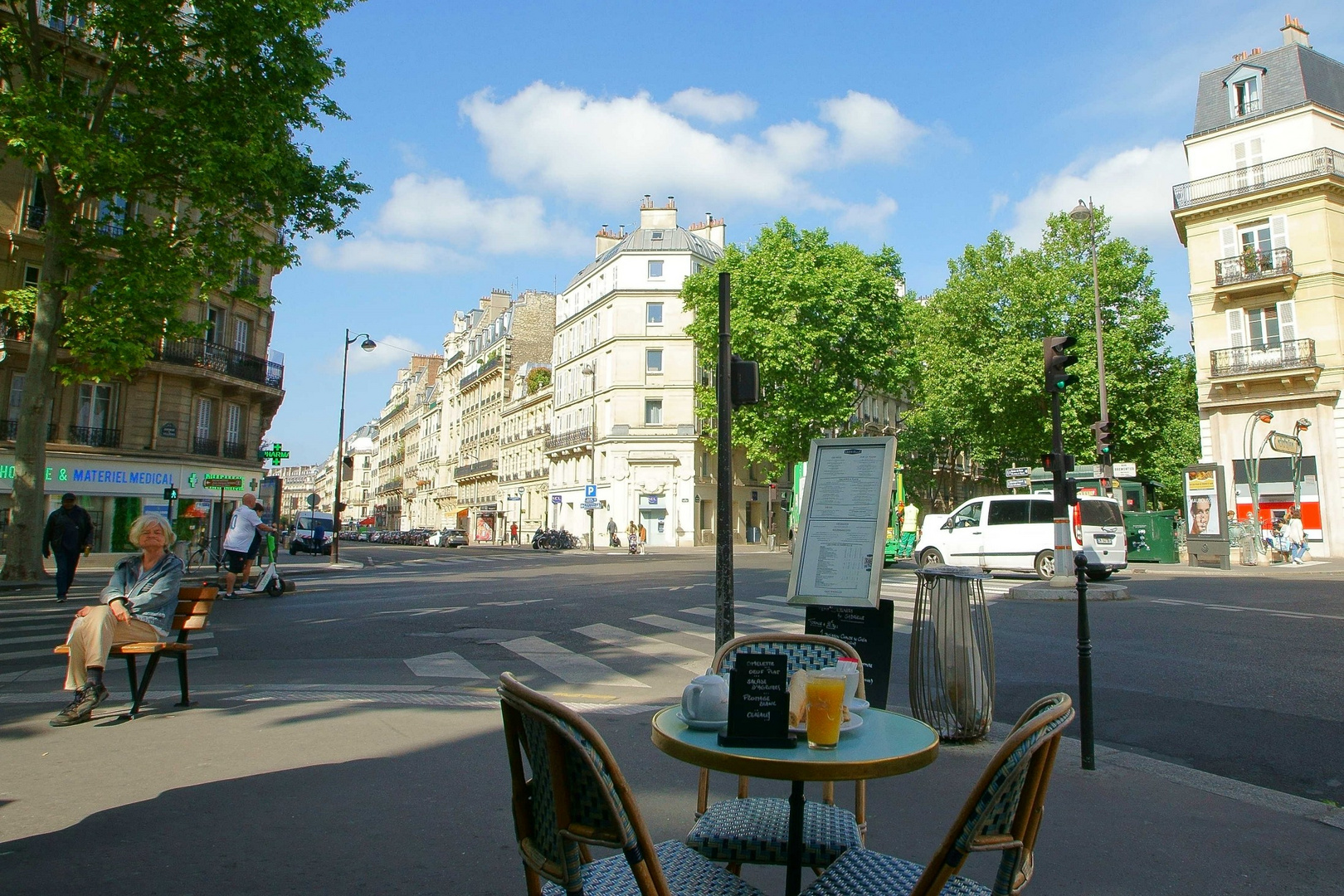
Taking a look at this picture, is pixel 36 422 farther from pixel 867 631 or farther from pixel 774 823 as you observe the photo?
pixel 774 823

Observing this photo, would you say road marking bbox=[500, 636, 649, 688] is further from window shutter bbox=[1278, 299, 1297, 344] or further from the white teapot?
window shutter bbox=[1278, 299, 1297, 344]

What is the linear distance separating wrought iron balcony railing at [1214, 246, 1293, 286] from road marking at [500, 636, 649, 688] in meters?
32.6

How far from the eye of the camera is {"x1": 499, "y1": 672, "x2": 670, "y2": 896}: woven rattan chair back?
196 cm

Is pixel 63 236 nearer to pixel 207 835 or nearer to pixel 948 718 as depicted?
pixel 207 835

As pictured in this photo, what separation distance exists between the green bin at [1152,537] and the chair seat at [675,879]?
28.9 meters

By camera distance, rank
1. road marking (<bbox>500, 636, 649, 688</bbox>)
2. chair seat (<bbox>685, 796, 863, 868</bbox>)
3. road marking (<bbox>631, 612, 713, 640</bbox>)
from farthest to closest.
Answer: road marking (<bbox>631, 612, 713, 640</bbox>)
road marking (<bbox>500, 636, 649, 688</bbox>)
chair seat (<bbox>685, 796, 863, 868</bbox>)

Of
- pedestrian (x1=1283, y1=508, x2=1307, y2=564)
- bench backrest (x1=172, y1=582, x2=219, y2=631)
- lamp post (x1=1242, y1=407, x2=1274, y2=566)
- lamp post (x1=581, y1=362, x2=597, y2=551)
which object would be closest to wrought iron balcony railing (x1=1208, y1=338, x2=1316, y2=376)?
Result: lamp post (x1=1242, y1=407, x2=1274, y2=566)

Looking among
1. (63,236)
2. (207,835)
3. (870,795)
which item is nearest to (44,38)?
(63,236)

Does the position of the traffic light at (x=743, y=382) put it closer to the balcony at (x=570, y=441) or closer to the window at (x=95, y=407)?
the window at (x=95, y=407)

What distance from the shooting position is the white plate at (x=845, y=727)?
2.50 metres

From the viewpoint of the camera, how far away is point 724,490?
7098 millimetres

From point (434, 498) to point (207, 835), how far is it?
94.1 metres

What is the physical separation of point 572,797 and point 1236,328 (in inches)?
1498

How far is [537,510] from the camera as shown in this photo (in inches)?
2505
